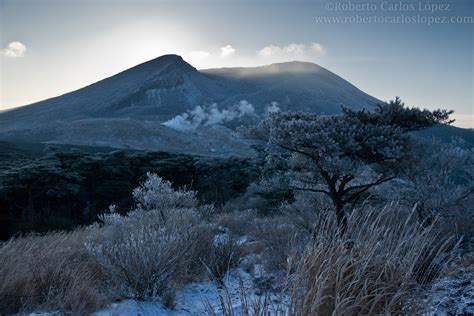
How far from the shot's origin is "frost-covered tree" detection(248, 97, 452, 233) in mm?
6750

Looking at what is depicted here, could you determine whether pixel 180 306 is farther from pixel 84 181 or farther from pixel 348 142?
pixel 84 181

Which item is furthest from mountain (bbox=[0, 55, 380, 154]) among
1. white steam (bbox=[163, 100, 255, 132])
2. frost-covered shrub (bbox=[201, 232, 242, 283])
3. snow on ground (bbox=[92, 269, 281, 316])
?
snow on ground (bbox=[92, 269, 281, 316])

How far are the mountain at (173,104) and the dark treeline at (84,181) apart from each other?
46.5m

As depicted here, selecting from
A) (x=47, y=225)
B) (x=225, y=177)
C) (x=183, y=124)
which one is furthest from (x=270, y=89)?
(x=47, y=225)

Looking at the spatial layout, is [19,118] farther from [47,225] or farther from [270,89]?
[47,225]

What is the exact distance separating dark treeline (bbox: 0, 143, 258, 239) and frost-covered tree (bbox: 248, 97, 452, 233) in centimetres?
1060

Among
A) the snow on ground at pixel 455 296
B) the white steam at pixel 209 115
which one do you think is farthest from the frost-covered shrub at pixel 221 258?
the white steam at pixel 209 115

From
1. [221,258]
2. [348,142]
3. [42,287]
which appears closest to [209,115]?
[348,142]

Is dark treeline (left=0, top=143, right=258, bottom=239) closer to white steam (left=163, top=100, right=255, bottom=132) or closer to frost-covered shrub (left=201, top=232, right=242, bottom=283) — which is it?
frost-covered shrub (left=201, top=232, right=242, bottom=283)

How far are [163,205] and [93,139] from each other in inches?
2649

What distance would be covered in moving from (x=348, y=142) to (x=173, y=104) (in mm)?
122223

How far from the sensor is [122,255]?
3.98 metres

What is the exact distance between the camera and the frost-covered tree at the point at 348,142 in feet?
22.1

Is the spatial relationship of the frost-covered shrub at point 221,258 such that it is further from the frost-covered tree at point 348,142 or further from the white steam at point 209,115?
the white steam at point 209,115
